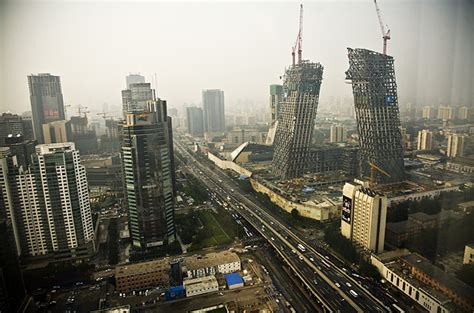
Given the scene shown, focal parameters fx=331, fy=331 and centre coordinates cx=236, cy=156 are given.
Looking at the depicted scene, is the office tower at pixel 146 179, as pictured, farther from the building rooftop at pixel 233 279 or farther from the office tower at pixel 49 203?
the building rooftop at pixel 233 279

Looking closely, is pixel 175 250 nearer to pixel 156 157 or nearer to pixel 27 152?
pixel 156 157

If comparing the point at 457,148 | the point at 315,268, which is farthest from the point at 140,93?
the point at 457,148

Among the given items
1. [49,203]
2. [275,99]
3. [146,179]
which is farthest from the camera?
[275,99]

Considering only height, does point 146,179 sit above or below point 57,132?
below

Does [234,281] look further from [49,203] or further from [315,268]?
[49,203]

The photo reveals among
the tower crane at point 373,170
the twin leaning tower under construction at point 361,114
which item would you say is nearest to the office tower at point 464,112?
the twin leaning tower under construction at point 361,114

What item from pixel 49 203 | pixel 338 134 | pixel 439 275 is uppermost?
pixel 338 134
